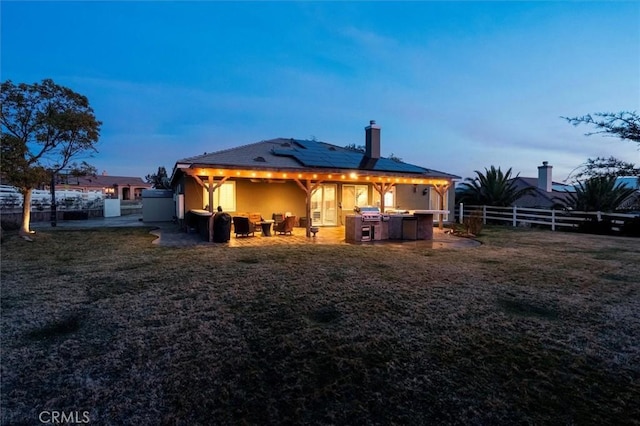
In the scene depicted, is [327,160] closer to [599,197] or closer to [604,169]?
[604,169]

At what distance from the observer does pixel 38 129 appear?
34.1 ft

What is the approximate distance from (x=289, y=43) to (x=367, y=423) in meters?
20.7

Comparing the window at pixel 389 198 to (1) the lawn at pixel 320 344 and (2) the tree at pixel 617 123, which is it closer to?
(1) the lawn at pixel 320 344

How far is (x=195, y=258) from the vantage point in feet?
24.3

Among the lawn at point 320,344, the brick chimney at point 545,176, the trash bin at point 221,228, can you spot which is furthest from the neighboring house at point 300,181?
the brick chimney at point 545,176

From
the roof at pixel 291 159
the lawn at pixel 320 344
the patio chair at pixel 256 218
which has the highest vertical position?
the roof at pixel 291 159

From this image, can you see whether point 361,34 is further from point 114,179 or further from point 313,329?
point 114,179

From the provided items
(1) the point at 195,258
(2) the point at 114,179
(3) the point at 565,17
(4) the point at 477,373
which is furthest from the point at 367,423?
(2) the point at 114,179

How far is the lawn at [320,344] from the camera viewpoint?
231 cm

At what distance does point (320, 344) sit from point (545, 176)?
2374 cm

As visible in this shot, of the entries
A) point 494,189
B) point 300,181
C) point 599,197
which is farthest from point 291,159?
point 599,197

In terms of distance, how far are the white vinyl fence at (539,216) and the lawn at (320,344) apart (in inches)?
343

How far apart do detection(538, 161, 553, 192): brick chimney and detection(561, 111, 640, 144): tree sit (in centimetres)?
2221

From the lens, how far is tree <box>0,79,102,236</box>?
32.5ft
